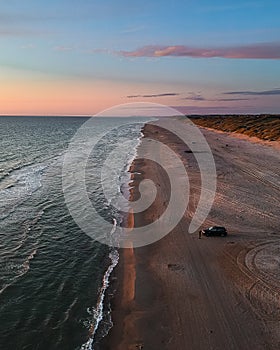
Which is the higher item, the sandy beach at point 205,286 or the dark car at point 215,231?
the dark car at point 215,231

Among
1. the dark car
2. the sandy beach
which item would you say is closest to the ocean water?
the sandy beach

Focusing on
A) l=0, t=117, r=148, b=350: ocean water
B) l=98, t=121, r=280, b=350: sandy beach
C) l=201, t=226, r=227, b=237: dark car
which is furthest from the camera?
l=201, t=226, r=227, b=237: dark car

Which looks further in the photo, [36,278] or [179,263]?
[179,263]

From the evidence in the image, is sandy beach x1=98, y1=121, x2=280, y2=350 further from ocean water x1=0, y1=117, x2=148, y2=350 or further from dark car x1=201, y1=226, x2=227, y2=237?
ocean water x1=0, y1=117, x2=148, y2=350

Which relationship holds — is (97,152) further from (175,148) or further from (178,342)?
(178,342)

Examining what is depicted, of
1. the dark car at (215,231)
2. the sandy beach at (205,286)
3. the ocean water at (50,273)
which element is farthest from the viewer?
the dark car at (215,231)

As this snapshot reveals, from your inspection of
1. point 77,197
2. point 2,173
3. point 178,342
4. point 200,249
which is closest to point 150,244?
point 200,249

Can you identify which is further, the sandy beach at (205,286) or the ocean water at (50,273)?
the ocean water at (50,273)

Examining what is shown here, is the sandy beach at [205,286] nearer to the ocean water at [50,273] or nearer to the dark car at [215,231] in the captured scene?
the dark car at [215,231]

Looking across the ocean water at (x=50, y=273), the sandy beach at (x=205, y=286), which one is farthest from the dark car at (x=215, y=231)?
the ocean water at (x=50, y=273)
